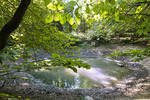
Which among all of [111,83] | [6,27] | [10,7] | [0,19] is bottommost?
[111,83]

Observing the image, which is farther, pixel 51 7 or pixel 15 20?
pixel 15 20

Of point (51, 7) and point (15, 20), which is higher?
point (15, 20)

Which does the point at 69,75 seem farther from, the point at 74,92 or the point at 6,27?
the point at 6,27

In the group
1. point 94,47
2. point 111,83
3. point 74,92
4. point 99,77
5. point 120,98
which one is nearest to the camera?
point 120,98

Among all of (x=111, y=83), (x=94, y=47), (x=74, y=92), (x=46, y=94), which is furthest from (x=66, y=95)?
(x=94, y=47)

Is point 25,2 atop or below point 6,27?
atop

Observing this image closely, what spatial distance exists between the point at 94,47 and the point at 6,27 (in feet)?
55.5

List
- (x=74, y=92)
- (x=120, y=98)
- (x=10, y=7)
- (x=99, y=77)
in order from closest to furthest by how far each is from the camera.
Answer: (x=10, y=7) → (x=120, y=98) → (x=74, y=92) → (x=99, y=77)

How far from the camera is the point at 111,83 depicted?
20.7ft

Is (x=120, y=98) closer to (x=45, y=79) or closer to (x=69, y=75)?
(x=69, y=75)

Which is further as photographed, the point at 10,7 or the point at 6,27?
the point at 10,7

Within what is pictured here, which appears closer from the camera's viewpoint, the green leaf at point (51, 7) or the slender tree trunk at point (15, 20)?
the green leaf at point (51, 7)

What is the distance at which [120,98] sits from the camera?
171 inches

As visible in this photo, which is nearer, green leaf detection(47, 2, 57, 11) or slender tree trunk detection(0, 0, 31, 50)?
green leaf detection(47, 2, 57, 11)
